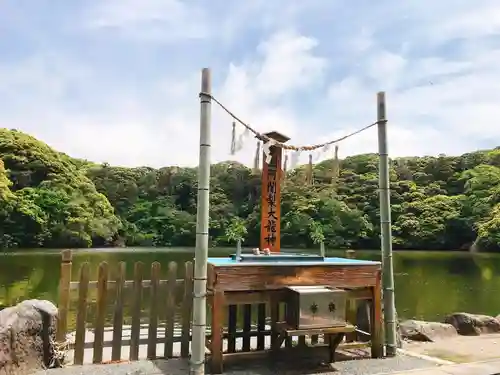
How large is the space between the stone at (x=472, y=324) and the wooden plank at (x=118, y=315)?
6.98m

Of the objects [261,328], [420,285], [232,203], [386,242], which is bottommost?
[420,285]

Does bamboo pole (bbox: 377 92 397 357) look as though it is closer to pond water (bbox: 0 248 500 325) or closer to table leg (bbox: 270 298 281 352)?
table leg (bbox: 270 298 281 352)

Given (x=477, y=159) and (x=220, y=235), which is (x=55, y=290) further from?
(x=477, y=159)

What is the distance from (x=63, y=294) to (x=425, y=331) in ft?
21.0

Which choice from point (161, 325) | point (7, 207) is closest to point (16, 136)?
point (7, 207)

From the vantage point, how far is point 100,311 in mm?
5664

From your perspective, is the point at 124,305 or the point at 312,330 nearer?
the point at 312,330

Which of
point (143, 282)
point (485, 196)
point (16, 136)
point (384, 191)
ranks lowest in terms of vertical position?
point (143, 282)

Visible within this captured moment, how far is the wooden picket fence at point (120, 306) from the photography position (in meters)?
5.61

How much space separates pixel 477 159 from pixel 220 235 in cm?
3196

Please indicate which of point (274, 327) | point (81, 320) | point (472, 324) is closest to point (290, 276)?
point (274, 327)

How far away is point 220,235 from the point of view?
51312 mm

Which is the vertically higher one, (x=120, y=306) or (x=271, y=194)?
(x=271, y=194)

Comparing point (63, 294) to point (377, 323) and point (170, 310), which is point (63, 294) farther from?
point (377, 323)
